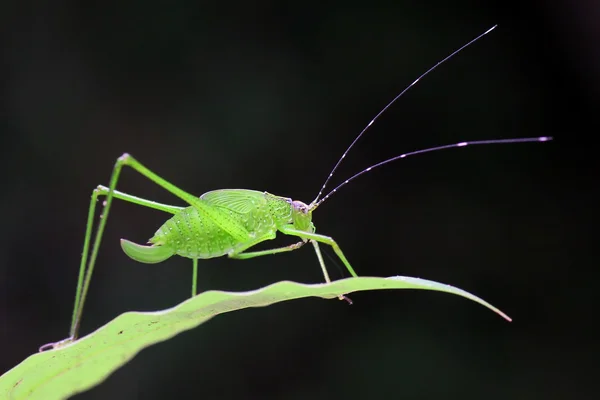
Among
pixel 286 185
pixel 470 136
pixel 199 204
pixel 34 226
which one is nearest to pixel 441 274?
pixel 470 136

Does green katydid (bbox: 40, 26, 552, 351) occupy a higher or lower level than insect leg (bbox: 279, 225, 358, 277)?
higher

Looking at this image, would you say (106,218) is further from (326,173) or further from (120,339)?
(326,173)

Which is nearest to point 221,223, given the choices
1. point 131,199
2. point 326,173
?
point 131,199

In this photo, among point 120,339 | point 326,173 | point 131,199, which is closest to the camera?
point 120,339

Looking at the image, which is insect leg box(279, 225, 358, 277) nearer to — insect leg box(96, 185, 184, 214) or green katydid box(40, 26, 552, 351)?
green katydid box(40, 26, 552, 351)

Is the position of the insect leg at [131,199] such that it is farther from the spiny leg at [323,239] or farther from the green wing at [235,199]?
the spiny leg at [323,239]

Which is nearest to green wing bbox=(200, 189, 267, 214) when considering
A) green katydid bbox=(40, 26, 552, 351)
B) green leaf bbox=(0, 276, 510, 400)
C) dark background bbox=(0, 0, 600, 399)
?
green katydid bbox=(40, 26, 552, 351)
